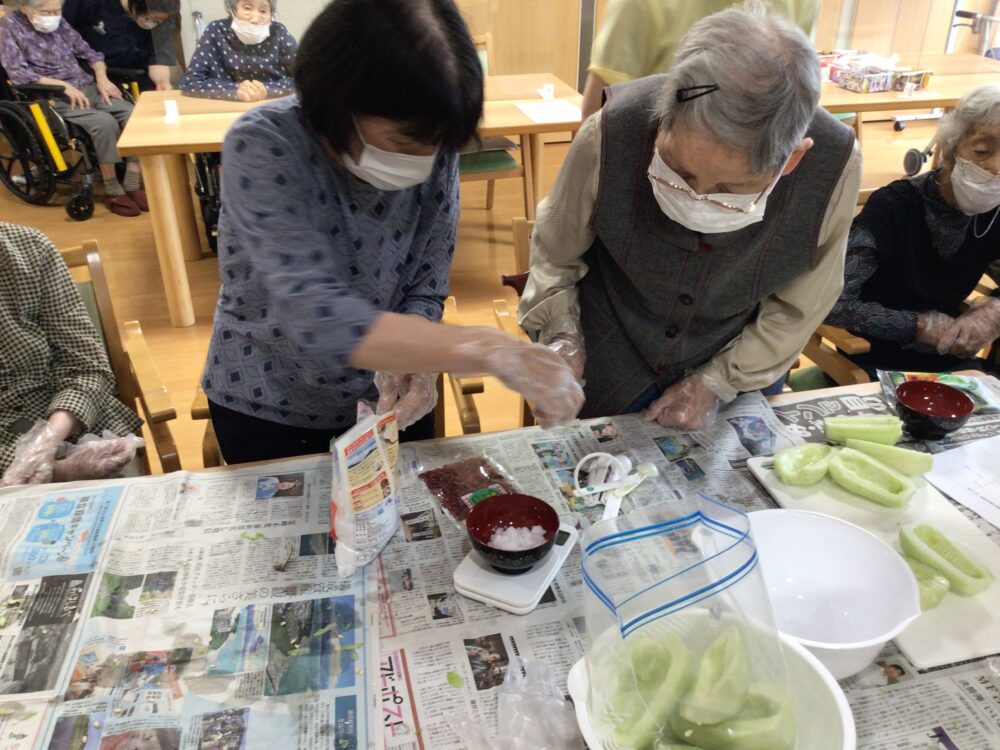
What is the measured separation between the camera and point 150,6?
15.1 feet

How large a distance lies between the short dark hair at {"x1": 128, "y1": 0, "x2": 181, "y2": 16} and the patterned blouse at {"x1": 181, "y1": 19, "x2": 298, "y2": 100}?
4.07ft

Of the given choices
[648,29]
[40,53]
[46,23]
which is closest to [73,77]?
[40,53]

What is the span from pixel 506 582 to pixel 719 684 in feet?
1.16

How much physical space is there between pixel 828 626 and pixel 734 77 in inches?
28.7

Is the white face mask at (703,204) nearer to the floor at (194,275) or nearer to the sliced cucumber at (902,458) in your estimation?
the sliced cucumber at (902,458)

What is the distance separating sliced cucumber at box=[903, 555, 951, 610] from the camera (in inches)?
39.5

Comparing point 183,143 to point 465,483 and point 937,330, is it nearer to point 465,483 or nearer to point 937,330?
point 465,483

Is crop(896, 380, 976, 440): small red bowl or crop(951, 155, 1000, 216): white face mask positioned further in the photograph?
crop(951, 155, 1000, 216): white face mask

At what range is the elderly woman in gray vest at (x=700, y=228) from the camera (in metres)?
1.04

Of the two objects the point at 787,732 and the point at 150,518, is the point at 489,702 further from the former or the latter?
the point at 150,518

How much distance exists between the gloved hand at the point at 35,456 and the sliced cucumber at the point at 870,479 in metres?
1.39

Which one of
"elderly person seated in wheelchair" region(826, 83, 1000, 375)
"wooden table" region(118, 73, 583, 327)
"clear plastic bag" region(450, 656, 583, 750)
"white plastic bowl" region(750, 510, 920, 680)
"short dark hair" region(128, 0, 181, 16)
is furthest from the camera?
"short dark hair" region(128, 0, 181, 16)

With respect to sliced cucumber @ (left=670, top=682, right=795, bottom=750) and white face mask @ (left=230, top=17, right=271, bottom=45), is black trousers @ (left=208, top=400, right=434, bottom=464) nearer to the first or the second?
sliced cucumber @ (left=670, top=682, right=795, bottom=750)

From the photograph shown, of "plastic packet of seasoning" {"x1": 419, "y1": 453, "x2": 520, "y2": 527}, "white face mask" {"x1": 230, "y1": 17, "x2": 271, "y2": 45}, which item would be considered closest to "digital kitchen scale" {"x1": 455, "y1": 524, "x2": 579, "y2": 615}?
"plastic packet of seasoning" {"x1": 419, "y1": 453, "x2": 520, "y2": 527}
